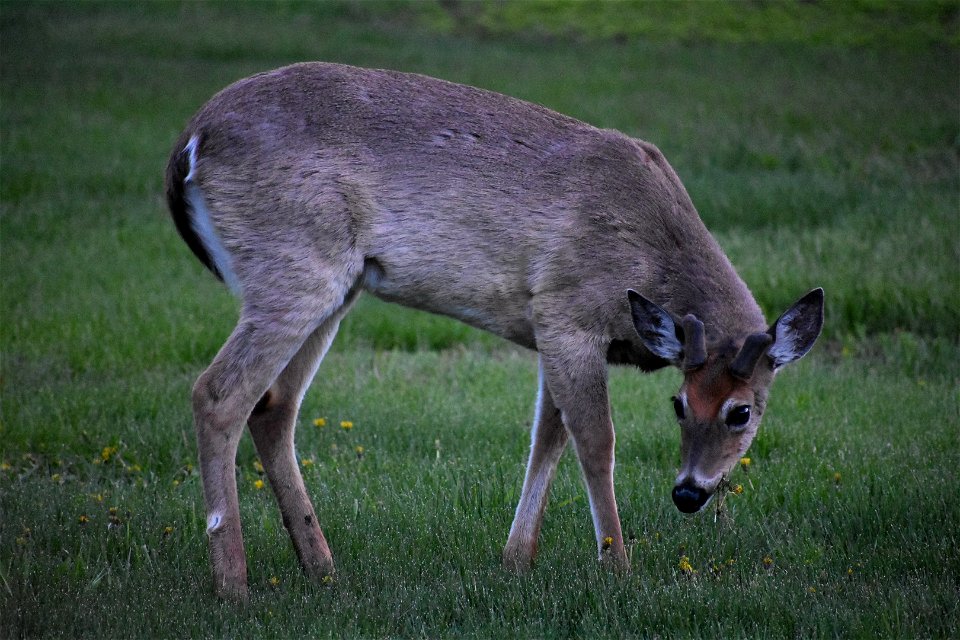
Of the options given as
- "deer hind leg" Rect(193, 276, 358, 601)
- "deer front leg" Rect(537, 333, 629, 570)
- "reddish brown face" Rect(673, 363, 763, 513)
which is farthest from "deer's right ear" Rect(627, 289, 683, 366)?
"deer hind leg" Rect(193, 276, 358, 601)

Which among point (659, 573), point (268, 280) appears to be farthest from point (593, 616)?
point (268, 280)

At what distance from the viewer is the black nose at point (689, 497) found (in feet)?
16.5

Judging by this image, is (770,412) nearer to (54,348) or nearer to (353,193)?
(353,193)

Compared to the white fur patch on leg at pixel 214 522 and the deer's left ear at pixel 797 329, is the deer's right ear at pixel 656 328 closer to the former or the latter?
the deer's left ear at pixel 797 329

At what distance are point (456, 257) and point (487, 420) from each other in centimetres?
234

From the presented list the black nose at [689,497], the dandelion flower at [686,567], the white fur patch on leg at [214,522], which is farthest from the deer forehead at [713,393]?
the white fur patch on leg at [214,522]

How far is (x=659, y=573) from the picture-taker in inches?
209

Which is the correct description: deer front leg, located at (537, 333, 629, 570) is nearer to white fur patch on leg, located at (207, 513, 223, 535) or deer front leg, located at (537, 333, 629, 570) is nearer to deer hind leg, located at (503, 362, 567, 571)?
deer hind leg, located at (503, 362, 567, 571)

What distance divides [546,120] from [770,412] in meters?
2.94

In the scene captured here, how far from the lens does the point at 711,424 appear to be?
513 centimetres

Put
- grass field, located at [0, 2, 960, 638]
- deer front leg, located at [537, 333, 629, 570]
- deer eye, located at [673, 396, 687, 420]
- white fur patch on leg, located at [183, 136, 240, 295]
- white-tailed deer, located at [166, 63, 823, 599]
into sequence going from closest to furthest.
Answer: grass field, located at [0, 2, 960, 638] → deer eye, located at [673, 396, 687, 420] → white-tailed deer, located at [166, 63, 823, 599] → deer front leg, located at [537, 333, 629, 570] → white fur patch on leg, located at [183, 136, 240, 295]

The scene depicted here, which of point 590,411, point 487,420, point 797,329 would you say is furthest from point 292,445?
point 797,329

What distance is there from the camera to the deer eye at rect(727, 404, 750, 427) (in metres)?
A: 5.14

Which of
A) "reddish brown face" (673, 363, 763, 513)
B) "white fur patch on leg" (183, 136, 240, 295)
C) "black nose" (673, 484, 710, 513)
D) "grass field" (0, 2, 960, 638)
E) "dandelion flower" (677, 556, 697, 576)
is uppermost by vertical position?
"white fur patch on leg" (183, 136, 240, 295)
